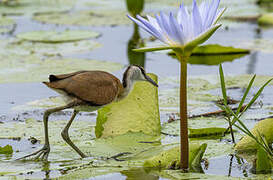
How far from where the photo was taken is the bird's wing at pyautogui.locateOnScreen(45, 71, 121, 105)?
3218 mm

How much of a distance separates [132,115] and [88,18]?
573 centimetres

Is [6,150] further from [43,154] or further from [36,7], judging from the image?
[36,7]

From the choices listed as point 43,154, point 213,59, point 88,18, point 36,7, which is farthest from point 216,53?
point 36,7

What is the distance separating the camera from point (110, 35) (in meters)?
8.11

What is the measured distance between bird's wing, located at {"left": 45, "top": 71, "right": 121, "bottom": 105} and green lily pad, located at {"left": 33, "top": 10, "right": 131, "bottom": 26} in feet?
17.6

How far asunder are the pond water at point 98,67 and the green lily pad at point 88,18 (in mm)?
17

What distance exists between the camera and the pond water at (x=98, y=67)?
120 inches

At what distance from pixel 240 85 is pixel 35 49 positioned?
2.97 m

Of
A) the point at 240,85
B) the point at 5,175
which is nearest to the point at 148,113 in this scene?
the point at 5,175

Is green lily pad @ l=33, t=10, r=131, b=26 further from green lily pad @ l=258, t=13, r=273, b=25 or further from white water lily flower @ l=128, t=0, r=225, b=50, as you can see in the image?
white water lily flower @ l=128, t=0, r=225, b=50

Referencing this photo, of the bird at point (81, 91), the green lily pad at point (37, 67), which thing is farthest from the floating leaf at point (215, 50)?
the bird at point (81, 91)

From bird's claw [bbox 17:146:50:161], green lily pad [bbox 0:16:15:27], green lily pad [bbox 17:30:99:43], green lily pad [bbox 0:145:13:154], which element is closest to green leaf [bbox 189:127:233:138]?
bird's claw [bbox 17:146:50:161]

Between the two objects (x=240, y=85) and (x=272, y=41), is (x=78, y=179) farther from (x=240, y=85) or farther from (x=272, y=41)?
(x=272, y=41)

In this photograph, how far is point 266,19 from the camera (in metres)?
8.72
